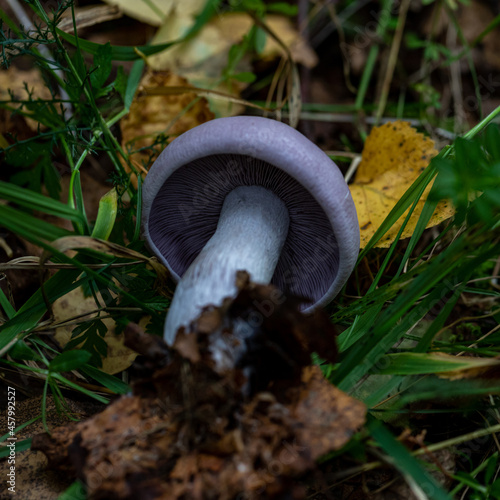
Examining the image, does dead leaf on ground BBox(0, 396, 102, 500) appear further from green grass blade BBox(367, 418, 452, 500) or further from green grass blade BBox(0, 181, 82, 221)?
green grass blade BBox(367, 418, 452, 500)

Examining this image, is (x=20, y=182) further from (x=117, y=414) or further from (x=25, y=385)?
(x=117, y=414)

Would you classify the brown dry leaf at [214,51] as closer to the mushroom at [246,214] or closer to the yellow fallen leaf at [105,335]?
the mushroom at [246,214]

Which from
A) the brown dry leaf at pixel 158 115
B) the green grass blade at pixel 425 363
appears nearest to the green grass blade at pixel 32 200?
the brown dry leaf at pixel 158 115

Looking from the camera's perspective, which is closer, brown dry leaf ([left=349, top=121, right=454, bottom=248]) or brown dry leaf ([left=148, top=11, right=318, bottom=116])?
brown dry leaf ([left=349, top=121, right=454, bottom=248])

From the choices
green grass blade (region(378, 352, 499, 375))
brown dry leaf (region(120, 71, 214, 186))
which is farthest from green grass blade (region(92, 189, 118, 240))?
green grass blade (region(378, 352, 499, 375))

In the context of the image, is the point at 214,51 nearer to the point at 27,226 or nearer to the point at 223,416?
the point at 27,226

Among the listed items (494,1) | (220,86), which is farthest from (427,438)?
(494,1)
